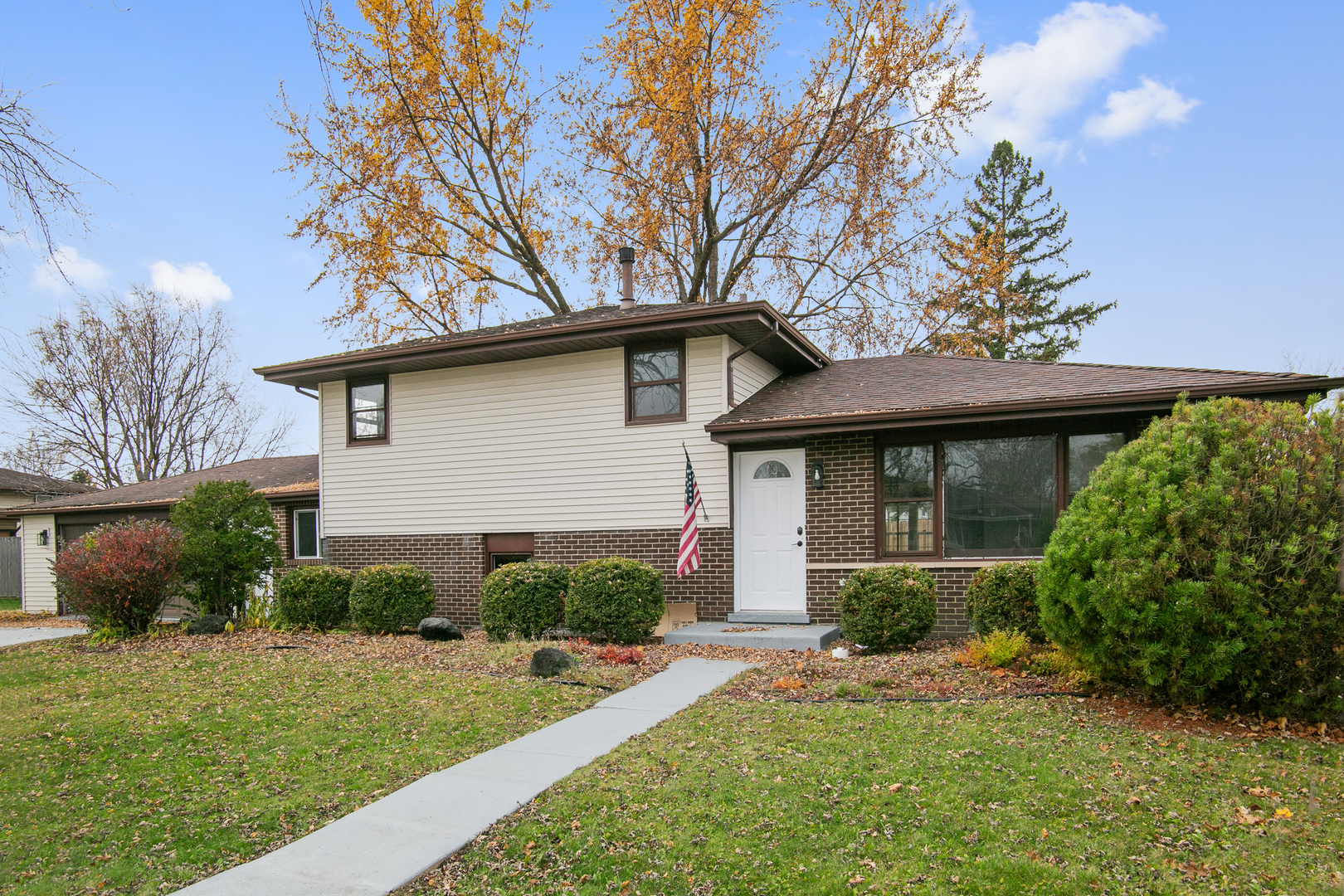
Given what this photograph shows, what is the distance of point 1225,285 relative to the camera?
14.4 metres

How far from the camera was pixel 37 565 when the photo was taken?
68.3ft

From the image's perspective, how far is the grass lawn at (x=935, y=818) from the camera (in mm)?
3713

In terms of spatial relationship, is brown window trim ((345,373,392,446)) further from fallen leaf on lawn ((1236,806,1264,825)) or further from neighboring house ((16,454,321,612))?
fallen leaf on lawn ((1236,806,1264,825))

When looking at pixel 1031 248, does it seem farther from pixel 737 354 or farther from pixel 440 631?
pixel 440 631

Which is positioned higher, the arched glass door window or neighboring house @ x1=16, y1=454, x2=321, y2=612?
the arched glass door window

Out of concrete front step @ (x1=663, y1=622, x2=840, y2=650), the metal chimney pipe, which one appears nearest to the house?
the metal chimney pipe

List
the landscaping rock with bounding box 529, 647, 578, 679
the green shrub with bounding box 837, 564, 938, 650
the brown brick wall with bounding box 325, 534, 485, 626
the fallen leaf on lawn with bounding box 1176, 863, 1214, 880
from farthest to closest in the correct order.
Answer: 1. the brown brick wall with bounding box 325, 534, 485, 626
2. the green shrub with bounding box 837, 564, 938, 650
3. the landscaping rock with bounding box 529, 647, 578, 679
4. the fallen leaf on lawn with bounding box 1176, 863, 1214, 880

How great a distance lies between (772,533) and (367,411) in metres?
7.40

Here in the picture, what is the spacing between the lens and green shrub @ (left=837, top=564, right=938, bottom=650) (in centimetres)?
910

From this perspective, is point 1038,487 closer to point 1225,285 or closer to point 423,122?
point 1225,285

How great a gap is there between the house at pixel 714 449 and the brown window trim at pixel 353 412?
31 millimetres

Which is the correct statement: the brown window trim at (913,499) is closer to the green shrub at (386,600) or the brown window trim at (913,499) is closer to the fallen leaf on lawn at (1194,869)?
the green shrub at (386,600)

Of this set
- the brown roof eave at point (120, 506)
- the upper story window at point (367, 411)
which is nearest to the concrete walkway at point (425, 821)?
the upper story window at point (367, 411)

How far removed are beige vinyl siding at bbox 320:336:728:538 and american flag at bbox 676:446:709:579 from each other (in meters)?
0.16
